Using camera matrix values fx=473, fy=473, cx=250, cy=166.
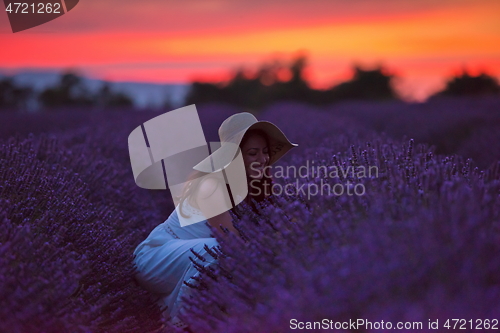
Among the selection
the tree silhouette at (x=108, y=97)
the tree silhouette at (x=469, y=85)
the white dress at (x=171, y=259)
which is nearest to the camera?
the white dress at (x=171, y=259)

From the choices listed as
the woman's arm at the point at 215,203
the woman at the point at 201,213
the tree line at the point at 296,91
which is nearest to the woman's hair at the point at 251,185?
the woman at the point at 201,213

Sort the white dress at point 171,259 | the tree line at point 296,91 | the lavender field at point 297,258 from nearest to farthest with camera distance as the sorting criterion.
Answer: the lavender field at point 297,258 → the white dress at point 171,259 → the tree line at point 296,91

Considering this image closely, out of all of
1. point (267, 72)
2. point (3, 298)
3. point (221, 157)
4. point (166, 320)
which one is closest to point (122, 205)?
point (221, 157)

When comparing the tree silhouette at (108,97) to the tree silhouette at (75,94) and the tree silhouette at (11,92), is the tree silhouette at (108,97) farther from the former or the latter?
the tree silhouette at (11,92)

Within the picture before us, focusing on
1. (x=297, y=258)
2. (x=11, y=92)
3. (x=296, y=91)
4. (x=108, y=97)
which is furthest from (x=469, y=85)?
(x=297, y=258)

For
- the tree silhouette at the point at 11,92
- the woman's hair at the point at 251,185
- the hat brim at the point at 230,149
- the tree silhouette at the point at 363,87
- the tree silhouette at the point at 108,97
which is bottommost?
the tree silhouette at the point at 363,87

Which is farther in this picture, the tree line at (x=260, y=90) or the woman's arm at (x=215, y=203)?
the tree line at (x=260, y=90)

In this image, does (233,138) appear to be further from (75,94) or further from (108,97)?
(75,94)

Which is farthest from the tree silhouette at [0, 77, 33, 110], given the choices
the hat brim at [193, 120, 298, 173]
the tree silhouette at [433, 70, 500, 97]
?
the hat brim at [193, 120, 298, 173]
